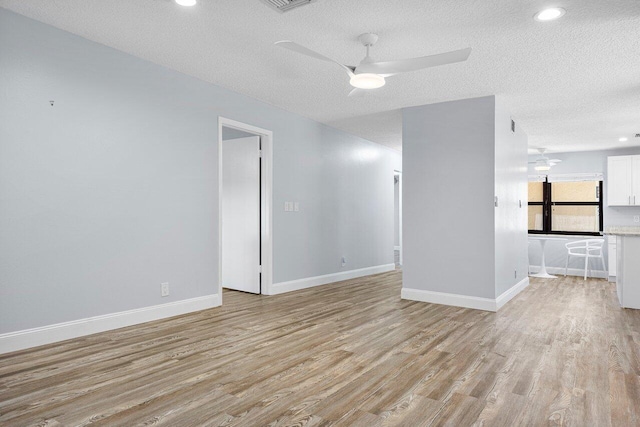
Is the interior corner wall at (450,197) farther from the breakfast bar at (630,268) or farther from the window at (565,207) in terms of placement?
the window at (565,207)

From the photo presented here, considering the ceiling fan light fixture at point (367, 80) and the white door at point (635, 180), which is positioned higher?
the ceiling fan light fixture at point (367, 80)

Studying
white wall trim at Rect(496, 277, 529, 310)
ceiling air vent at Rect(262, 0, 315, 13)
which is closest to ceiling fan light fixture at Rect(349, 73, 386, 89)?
ceiling air vent at Rect(262, 0, 315, 13)

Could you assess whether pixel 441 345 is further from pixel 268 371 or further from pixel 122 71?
pixel 122 71

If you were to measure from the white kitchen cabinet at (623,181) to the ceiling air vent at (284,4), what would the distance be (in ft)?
24.8

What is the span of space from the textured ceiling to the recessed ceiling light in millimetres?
47

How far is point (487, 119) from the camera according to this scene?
466cm

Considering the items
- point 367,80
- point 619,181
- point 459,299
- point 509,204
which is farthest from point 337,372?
point 619,181

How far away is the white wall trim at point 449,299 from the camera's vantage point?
4598mm

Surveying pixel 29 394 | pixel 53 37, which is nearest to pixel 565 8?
pixel 53 37

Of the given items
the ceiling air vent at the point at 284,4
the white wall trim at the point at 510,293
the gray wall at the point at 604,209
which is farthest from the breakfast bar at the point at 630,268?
the ceiling air vent at the point at 284,4

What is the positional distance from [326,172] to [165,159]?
9.17 ft

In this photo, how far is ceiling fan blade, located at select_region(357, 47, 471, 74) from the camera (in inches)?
107

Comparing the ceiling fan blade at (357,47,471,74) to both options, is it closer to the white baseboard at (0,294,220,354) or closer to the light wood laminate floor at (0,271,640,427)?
the light wood laminate floor at (0,271,640,427)

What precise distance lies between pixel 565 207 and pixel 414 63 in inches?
284
